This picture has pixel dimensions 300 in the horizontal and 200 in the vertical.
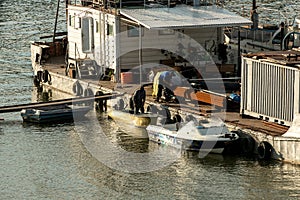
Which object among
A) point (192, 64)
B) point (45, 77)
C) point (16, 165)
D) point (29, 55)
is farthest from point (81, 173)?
point (29, 55)

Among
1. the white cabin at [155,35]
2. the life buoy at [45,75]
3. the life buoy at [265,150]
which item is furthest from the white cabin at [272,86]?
the life buoy at [45,75]

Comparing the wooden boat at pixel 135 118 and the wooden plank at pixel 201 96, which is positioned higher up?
the wooden plank at pixel 201 96

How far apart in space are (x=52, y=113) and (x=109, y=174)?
893 cm

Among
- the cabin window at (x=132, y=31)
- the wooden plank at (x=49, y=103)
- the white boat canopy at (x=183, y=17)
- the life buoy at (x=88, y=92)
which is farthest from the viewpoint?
the life buoy at (x=88, y=92)

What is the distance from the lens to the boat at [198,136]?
38531 mm

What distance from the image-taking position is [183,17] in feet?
156

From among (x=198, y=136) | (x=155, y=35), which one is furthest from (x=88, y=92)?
(x=198, y=136)

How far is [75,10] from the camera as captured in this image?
5291cm

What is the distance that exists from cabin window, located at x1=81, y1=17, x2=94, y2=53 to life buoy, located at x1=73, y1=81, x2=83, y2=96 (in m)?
2.39

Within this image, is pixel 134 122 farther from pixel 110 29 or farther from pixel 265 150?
pixel 110 29

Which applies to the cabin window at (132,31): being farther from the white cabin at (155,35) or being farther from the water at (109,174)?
the water at (109,174)

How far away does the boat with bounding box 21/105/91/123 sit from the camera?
45156 mm

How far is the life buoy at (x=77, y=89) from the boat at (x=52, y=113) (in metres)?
3.40

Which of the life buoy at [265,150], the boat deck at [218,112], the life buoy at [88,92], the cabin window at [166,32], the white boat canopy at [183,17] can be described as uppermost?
the white boat canopy at [183,17]
